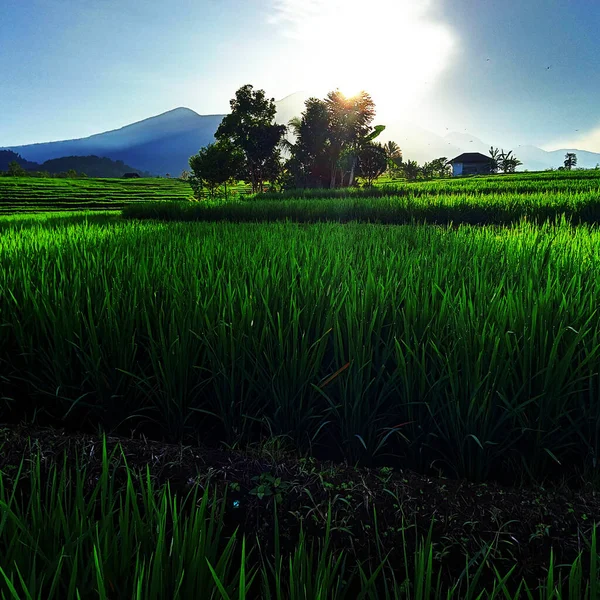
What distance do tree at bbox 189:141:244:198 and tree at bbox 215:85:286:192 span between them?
155 centimetres

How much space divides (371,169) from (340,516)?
37669 millimetres

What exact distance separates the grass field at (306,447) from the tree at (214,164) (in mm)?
33270

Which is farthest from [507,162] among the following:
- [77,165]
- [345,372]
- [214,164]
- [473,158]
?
[77,165]

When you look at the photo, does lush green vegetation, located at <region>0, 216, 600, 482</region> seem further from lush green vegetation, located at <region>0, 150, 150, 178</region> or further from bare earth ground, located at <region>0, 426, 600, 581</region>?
lush green vegetation, located at <region>0, 150, 150, 178</region>

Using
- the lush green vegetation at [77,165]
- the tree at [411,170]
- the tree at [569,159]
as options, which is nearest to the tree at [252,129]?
the tree at [411,170]

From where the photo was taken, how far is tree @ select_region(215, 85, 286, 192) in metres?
35.8

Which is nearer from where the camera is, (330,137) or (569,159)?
(330,137)

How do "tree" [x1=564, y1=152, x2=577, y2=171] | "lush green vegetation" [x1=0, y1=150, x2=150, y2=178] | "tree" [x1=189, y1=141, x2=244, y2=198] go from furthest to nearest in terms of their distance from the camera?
"lush green vegetation" [x1=0, y1=150, x2=150, y2=178], "tree" [x1=564, y1=152, x2=577, y2=171], "tree" [x1=189, y1=141, x2=244, y2=198]

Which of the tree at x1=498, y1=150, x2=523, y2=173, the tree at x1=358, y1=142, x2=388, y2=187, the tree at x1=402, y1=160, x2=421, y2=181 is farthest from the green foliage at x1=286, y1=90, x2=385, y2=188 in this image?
the tree at x1=498, y1=150, x2=523, y2=173

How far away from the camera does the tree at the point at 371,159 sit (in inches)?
1400

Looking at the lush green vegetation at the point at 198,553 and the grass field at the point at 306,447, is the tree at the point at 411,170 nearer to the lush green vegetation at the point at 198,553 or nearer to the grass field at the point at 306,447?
the grass field at the point at 306,447

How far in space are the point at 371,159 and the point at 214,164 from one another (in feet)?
42.8

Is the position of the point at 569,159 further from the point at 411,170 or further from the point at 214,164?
the point at 214,164

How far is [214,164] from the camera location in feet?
109
